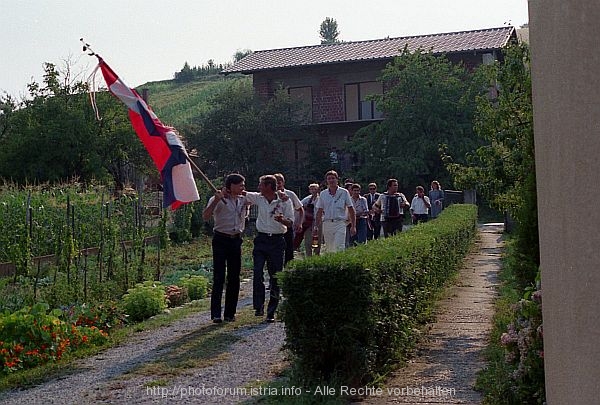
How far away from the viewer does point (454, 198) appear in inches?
1389

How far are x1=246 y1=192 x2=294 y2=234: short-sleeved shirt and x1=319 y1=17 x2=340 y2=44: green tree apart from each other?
4257 inches

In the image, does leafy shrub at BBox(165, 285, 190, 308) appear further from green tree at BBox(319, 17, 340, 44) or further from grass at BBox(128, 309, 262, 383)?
green tree at BBox(319, 17, 340, 44)

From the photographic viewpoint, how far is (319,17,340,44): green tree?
388ft

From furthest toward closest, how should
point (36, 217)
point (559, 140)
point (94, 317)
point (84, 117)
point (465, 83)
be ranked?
point (465, 83), point (84, 117), point (36, 217), point (94, 317), point (559, 140)

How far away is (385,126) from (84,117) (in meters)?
12.4

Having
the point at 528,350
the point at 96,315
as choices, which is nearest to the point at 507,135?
the point at 96,315

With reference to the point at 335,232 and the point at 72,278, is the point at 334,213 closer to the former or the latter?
the point at 335,232

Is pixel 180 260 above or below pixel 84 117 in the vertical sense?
below

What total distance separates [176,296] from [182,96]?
91.5 meters

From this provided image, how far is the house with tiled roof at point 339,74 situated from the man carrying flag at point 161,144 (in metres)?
33.1

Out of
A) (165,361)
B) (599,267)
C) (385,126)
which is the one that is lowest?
(165,361)

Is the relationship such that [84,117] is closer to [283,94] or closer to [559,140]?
[283,94]

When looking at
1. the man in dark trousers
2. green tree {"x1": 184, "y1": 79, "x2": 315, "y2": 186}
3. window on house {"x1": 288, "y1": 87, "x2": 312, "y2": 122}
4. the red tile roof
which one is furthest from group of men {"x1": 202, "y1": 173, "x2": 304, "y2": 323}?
window on house {"x1": 288, "y1": 87, "x2": 312, "y2": 122}

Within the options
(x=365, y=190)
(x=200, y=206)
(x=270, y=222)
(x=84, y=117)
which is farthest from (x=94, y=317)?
(x=365, y=190)
